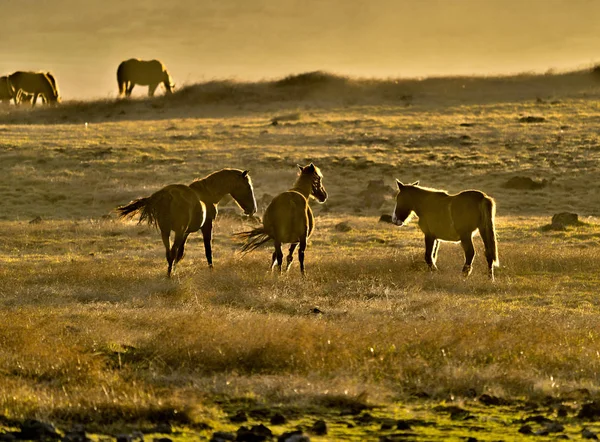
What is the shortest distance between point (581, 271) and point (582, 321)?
6.06 metres

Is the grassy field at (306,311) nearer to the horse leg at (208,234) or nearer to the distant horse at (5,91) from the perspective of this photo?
the horse leg at (208,234)

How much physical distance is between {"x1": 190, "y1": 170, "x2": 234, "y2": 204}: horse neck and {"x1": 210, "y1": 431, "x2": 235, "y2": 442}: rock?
10899mm

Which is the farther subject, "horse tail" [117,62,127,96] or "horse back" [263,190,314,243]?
"horse tail" [117,62,127,96]

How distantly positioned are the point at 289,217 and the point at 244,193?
5.47 ft

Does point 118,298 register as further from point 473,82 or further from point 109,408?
point 473,82

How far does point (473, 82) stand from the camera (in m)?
70.8

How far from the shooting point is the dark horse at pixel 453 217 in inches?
727

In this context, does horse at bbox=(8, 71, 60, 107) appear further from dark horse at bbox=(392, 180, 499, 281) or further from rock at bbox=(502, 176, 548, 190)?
dark horse at bbox=(392, 180, 499, 281)

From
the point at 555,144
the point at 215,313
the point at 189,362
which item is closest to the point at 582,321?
the point at 215,313

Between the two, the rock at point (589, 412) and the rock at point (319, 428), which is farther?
the rock at point (589, 412)

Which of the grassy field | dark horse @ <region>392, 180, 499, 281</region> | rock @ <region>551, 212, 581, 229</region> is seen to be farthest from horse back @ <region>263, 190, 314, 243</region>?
rock @ <region>551, 212, 581, 229</region>

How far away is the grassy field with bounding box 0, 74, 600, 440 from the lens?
971 cm

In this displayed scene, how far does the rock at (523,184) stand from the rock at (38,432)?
1225 inches

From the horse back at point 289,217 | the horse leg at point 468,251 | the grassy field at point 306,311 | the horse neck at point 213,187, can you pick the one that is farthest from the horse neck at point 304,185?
the horse leg at point 468,251
